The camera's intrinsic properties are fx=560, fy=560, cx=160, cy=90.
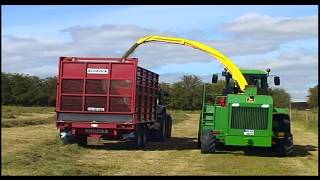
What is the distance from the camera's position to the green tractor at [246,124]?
16828mm

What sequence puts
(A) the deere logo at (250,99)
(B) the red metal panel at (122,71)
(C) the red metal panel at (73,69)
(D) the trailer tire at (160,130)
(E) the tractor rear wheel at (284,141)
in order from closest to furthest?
1. (A) the deere logo at (250,99)
2. (E) the tractor rear wheel at (284,141)
3. (B) the red metal panel at (122,71)
4. (C) the red metal panel at (73,69)
5. (D) the trailer tire at (160,130)

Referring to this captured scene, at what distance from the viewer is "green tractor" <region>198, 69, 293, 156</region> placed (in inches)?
663

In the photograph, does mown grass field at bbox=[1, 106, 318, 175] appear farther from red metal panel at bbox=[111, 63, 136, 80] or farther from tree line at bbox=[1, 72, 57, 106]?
tree line at bbox=[1, 72, 57, 106]

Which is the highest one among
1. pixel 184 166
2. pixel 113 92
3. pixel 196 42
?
pixel 196 42

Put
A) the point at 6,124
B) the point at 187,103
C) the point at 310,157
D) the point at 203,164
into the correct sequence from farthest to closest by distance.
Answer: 1. the point at 187,103
2. the point at 6,124
3. the point at 310,157
4. the point at 203,164

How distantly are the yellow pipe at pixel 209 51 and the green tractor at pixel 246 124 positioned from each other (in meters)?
1.35

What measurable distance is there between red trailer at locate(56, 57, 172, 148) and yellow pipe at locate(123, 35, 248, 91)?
11.2ft

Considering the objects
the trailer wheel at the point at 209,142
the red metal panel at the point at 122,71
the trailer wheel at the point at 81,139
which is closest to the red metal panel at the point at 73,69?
the red metal panel at the point at 122,71

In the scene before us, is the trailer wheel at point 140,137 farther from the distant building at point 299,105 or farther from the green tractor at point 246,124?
the distant building at point 299,105

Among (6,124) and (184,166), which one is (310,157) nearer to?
(184,166)

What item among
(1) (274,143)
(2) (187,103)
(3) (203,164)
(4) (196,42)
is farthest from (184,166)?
(2) (187,103)

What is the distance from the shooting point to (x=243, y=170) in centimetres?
1318
